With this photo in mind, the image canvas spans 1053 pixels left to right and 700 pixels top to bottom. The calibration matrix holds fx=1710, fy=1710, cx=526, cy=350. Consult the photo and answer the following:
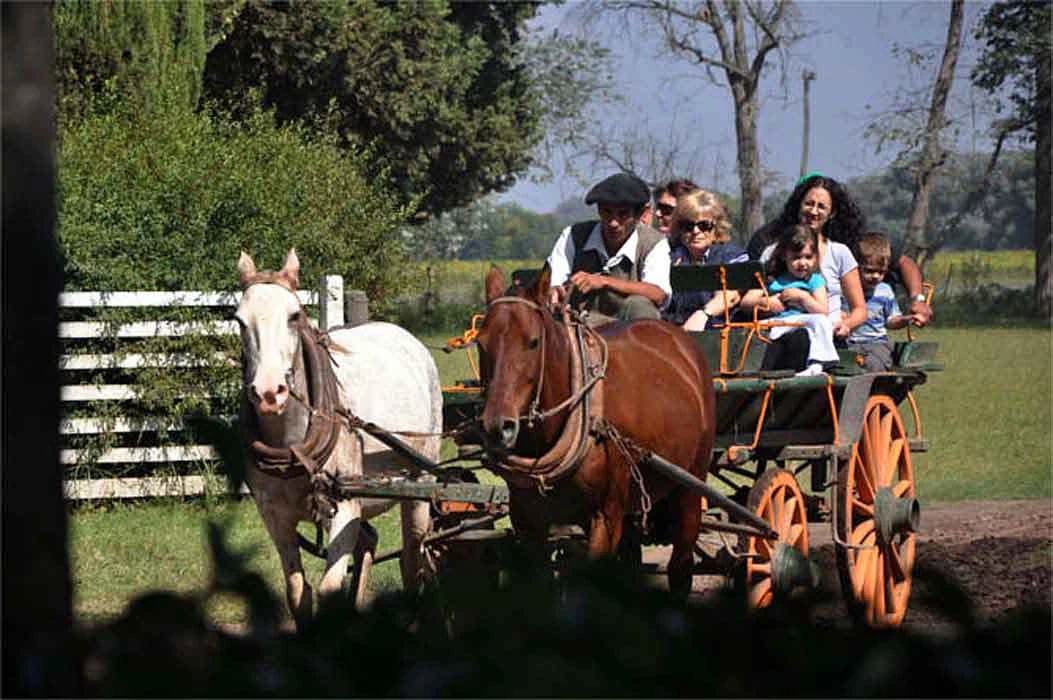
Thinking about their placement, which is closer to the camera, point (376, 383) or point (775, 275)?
point (376, 383)

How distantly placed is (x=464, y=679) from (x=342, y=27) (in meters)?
30.5

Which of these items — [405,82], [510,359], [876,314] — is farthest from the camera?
[405,82]

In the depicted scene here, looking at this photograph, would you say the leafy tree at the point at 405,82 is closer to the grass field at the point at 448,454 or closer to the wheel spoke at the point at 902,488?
the grass field at the point at 448,454

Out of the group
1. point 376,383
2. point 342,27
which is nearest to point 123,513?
point 376,383

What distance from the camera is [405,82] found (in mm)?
34375

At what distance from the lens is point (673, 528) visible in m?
7.98

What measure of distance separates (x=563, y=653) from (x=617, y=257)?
5752 millimetres

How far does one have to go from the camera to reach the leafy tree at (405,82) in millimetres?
31203

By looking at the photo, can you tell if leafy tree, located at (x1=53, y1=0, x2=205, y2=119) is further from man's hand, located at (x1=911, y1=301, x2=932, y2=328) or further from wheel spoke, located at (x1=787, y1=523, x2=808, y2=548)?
wheel spoke, located at (x1=787, y1=523, x2=808, y2=548)

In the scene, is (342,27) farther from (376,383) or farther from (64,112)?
(376,383)

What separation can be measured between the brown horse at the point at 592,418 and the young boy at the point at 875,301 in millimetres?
2327

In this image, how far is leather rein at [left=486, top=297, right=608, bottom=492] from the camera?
21.8 feet

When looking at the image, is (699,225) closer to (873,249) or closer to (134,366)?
(873,249)

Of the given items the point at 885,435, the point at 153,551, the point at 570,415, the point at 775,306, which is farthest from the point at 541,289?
the point at 153,551
